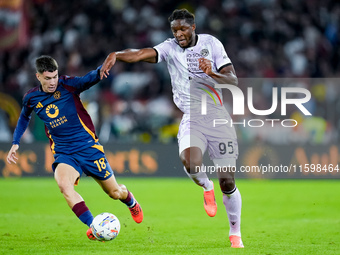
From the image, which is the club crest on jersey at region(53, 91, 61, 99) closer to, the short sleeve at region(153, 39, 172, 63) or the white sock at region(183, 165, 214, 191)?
the short sleeve at region(153, 39, 172, 63)

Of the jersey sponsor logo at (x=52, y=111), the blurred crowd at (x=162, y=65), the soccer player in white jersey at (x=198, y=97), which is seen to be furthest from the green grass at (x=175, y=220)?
the jersey sponsor logo at (x=52, y=111)

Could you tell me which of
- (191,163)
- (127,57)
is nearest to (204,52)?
(127,57)

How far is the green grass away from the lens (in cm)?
735

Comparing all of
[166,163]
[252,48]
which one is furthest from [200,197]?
[252,48]

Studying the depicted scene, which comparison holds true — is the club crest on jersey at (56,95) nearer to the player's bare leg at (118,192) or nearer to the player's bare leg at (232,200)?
the player's bare leg at (118,192)

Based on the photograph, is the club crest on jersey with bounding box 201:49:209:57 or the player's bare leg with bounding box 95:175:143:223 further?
the player's bare leg with bounding box 95:175:143:223

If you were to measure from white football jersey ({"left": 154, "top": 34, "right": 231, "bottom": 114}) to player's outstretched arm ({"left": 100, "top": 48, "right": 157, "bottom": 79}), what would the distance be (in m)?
0.11

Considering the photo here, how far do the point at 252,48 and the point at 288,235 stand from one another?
1109 centimetres

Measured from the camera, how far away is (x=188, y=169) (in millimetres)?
7445

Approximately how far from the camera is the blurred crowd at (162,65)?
15.3 metres

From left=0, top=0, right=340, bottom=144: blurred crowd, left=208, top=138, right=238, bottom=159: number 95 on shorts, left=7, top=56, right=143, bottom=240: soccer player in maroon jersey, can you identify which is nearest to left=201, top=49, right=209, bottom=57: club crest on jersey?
left=208, top=138, right=238, bottom=159: number 95 on shorts

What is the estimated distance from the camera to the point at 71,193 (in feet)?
23.9

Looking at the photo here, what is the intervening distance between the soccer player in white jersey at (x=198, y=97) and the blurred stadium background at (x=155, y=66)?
7.52 metres

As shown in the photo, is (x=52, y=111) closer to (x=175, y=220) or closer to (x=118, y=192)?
(x=118, y=192)
